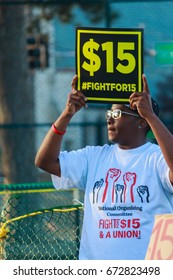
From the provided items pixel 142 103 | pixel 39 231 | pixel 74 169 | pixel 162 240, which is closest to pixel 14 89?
pixel 39 231

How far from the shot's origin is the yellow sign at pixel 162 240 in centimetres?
538

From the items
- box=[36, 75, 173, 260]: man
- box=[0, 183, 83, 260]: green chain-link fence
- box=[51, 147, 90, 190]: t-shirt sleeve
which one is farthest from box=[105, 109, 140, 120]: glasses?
box=[0, 183, 83, 260]: green chain-link fence

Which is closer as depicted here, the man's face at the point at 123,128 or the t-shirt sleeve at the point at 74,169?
the man's face at the point at 123,128

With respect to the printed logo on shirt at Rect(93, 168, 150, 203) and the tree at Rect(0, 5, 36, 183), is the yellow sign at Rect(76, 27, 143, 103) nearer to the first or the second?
the printed logo on shirt at Rect(93, 168, 150, 203)

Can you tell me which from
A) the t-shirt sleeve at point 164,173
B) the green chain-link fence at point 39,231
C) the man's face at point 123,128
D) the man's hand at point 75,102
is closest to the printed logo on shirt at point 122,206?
the t-shirt sleeve at point 164,173

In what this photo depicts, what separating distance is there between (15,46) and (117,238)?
9161mm

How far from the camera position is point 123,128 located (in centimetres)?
604

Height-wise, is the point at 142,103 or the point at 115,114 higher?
the point at 142,103

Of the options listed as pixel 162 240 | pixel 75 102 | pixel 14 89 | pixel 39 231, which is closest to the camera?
pixel 162 240

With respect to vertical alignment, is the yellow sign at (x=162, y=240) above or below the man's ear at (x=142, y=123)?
below

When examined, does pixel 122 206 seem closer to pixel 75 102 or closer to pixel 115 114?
pixel 115 114

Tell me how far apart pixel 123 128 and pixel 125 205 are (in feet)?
1.60

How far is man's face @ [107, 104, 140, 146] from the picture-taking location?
236 inches

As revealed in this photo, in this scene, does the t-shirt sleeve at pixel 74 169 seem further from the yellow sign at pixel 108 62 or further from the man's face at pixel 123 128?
the yellow sign at pixel 108 62
